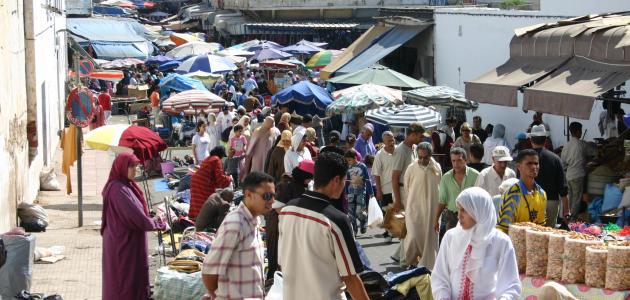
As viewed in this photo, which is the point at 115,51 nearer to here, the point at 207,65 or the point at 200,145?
the point at 207,65

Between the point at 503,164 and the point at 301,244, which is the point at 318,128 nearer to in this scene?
the point at 503,164

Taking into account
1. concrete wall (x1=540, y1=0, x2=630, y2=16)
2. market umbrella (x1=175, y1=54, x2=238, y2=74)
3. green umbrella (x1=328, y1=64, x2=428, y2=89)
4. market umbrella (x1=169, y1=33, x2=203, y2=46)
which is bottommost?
market umbrella (x1=175, y1=54, x2=238, y2=74)

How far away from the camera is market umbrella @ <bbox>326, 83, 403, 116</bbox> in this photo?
2031cm

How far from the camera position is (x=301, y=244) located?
6.30 meters

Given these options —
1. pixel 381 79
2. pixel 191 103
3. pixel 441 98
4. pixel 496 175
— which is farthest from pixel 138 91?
pixel 496 175

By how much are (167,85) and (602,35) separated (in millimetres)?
17810

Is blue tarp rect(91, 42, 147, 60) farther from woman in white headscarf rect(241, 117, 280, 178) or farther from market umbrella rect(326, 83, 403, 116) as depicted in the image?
woman in white headscarf rect(241, 117, 280, 178)

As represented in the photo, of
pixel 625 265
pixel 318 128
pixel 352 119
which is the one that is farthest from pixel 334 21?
pixel 625 265

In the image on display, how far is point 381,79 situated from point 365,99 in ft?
6.35

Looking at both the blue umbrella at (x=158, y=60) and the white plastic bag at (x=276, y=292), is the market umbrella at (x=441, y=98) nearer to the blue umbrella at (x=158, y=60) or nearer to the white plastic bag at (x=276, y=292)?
the white plastic bag at (x=276, y=292)

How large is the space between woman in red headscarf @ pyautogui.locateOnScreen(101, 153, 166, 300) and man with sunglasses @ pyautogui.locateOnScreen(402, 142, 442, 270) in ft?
11.1

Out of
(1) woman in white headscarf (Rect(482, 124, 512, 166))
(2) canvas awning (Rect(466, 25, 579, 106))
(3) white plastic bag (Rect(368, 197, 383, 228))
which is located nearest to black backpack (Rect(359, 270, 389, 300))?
(3) white plastic bag (Rect(368, 197, 383, 228))

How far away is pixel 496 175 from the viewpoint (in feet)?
34.9

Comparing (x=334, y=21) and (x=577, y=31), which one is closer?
(x=577, y=31)
